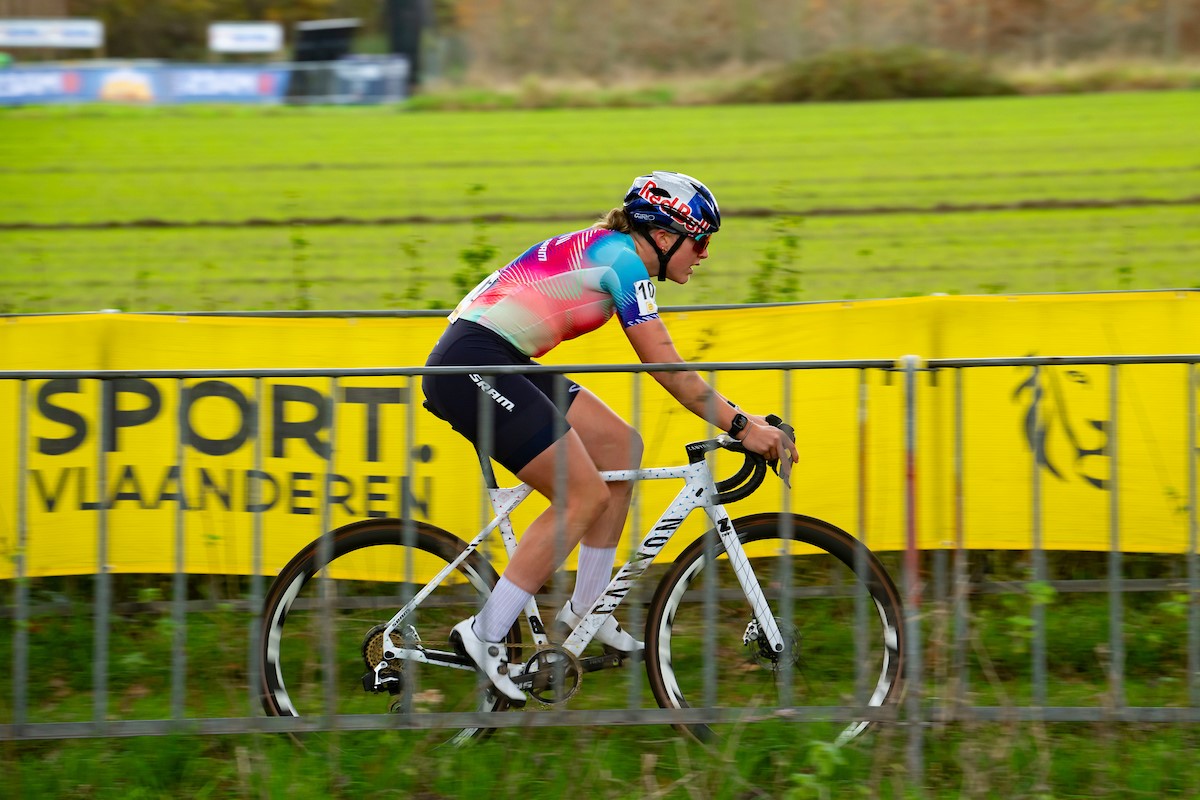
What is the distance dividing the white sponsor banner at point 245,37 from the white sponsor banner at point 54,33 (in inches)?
126

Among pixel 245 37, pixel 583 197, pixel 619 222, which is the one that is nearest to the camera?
pixel 619 222

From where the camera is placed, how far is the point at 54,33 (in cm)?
3950

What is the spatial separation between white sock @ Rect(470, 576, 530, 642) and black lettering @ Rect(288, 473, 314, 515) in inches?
60.8

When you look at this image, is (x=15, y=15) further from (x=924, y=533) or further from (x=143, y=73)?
(x=924, y=533)

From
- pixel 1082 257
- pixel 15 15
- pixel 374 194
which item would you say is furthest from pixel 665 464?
pixel 15 15

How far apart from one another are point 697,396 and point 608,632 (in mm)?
860

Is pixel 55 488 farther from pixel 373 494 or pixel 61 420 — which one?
pixel 373 494

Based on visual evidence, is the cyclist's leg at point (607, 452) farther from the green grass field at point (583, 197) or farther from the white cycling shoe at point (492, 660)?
the green grass field at point (583, 197)

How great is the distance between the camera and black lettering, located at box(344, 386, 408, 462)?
568 cm

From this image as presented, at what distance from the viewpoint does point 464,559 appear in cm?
442

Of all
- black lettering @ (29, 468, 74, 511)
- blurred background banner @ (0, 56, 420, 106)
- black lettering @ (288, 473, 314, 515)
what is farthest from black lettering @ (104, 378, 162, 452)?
blurred background banner @ (0, 56, 420, 106)

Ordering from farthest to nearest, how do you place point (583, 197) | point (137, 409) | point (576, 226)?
point (583, 197) < point (576, 226) < point (137, 409)

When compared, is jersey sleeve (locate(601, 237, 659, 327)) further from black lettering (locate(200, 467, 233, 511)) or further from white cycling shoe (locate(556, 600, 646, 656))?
black lettering (locate(200, 467, 233, 511))

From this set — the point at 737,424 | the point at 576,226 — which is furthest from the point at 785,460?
the point at 576,226
